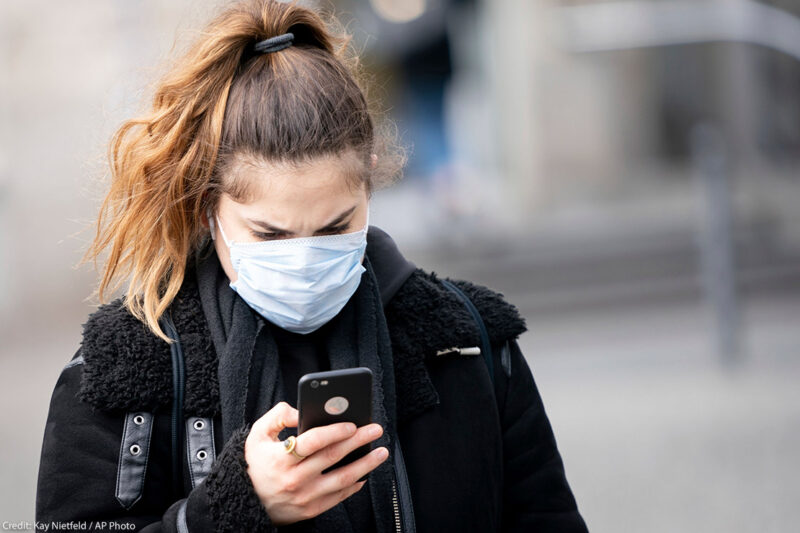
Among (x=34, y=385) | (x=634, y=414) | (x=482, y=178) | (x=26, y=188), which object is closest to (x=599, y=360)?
(x=634, y=414)

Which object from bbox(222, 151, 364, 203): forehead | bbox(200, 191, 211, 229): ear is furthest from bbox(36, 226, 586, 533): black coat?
bbox(222, 151, 364, 203): forehead

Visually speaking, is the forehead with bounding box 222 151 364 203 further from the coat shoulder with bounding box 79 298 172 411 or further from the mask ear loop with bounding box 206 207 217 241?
the coat shoulder with bounding box 79 298 172 411

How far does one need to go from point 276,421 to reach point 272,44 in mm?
724

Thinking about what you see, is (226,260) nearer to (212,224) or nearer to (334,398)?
(212,224)

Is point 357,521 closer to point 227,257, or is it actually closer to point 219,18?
point 227,257

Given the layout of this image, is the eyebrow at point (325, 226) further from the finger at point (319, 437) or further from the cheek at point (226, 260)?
the finger at point (319, 437)

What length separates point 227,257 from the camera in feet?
6.05

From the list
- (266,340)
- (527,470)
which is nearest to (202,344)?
(266,340)

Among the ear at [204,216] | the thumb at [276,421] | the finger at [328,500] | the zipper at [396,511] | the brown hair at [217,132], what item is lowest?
the zipper at [396,511]

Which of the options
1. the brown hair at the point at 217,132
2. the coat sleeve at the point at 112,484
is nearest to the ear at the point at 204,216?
the brown hair at the point at 217,132

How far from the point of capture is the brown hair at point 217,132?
5.86 feet

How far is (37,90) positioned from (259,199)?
35.3ft

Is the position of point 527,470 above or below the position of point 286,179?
below

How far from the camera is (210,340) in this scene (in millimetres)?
1804
